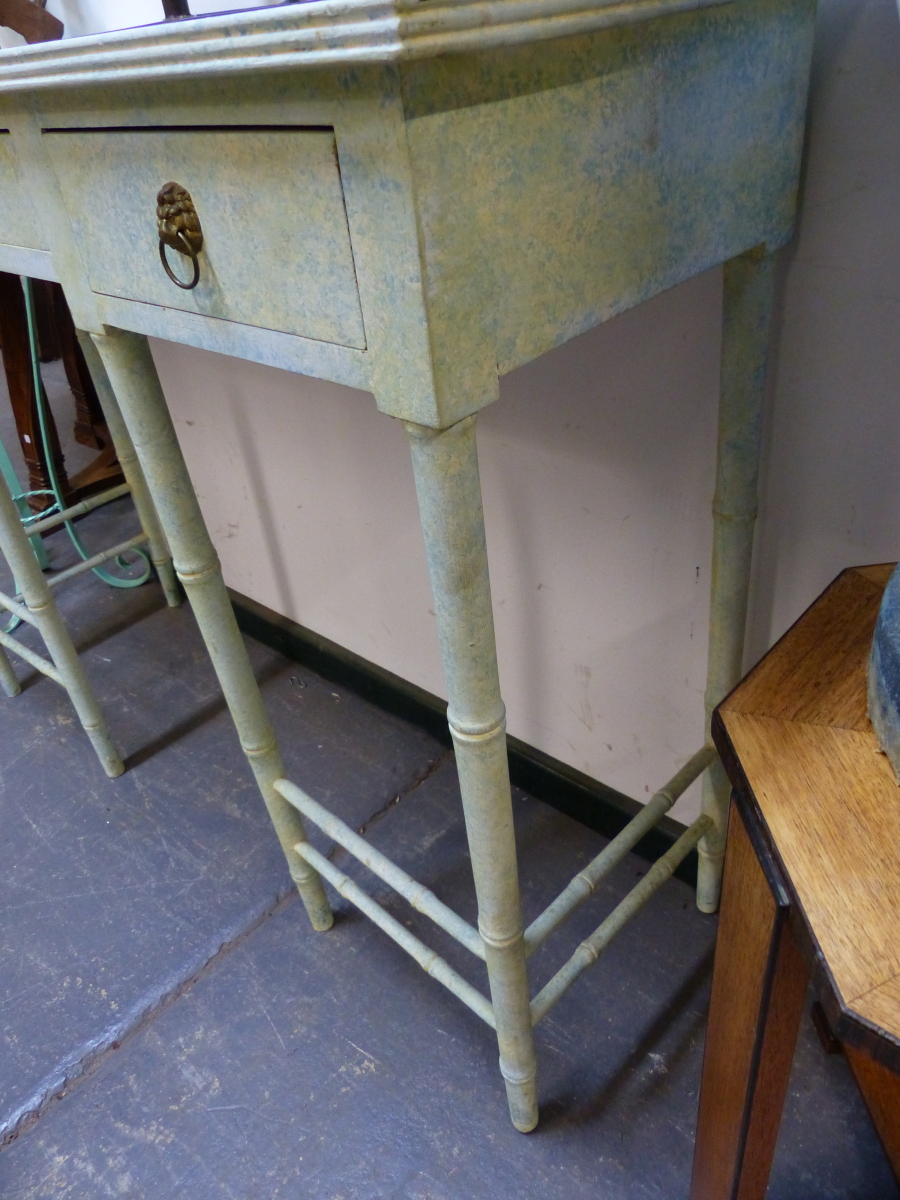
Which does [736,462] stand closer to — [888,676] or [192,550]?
[888,676]

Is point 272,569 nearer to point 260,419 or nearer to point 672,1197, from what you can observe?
point 260,419

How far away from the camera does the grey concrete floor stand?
98 cm

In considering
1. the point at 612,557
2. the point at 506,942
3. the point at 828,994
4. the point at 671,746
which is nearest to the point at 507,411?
the point at 612,557

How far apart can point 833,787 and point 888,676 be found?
0.08 meters

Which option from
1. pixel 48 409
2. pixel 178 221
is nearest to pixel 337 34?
pixel 178 221

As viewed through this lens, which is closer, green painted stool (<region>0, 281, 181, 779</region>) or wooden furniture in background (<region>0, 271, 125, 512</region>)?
green painted stool (<region>0, 281, 181, 779</region>)

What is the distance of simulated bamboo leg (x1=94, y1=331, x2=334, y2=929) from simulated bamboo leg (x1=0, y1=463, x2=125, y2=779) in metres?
0.52

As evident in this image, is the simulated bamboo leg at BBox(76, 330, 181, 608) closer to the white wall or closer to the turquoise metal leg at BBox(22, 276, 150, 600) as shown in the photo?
the turquoise metal leg at BBox(22, 276, 150, 600)

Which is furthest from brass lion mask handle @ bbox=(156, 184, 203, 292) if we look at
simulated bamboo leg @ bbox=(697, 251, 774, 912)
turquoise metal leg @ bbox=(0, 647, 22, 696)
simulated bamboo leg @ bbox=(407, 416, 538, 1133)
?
turquoise metal leg @ bbox=(0, 647, 22, 696)

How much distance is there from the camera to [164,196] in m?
0.60

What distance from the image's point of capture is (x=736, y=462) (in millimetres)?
848

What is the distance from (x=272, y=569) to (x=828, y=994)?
1.45 meters

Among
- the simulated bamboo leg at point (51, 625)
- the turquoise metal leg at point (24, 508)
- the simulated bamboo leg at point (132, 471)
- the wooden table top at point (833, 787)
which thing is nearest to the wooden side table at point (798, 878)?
the wooden table top at point (833, 787)

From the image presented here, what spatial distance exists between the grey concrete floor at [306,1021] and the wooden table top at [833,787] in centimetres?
64
